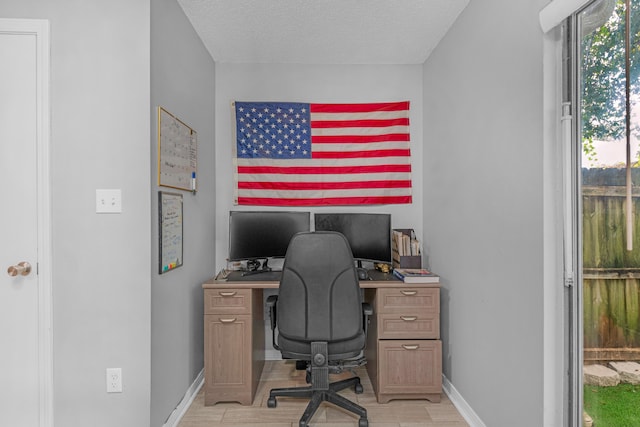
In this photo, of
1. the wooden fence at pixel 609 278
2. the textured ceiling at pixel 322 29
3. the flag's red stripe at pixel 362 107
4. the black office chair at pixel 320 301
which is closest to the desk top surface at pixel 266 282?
the black office chair at pixel 320 301

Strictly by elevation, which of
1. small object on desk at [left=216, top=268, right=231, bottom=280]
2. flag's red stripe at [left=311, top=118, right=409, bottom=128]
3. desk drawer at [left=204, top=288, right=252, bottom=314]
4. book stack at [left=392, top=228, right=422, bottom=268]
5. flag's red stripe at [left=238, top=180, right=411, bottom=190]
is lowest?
desk drawer at [left=204, top=288, right=252, bottom=314]

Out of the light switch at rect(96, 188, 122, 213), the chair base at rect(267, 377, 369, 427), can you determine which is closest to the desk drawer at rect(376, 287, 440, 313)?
the chair base at rect(267, 377, 369, 427)

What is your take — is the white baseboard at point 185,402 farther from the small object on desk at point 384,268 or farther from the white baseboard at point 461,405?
the white baseboard at point 461,405

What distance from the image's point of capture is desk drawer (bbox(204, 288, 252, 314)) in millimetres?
2189

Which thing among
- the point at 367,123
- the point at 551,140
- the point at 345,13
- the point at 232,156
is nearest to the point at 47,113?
the point at 232,156

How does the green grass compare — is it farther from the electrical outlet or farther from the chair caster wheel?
the electrical outlet

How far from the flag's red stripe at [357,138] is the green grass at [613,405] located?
2.05 metres

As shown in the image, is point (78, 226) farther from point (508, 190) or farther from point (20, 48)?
point (508, 190)

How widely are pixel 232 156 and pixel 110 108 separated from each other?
1.22 metres

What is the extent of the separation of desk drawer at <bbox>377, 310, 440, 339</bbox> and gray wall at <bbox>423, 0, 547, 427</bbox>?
17cm

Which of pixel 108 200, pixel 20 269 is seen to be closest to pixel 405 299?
pixel 108 200

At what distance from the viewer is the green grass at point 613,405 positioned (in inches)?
44.5

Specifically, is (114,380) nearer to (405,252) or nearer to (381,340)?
(381,340)

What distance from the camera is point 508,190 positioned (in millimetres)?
1666
